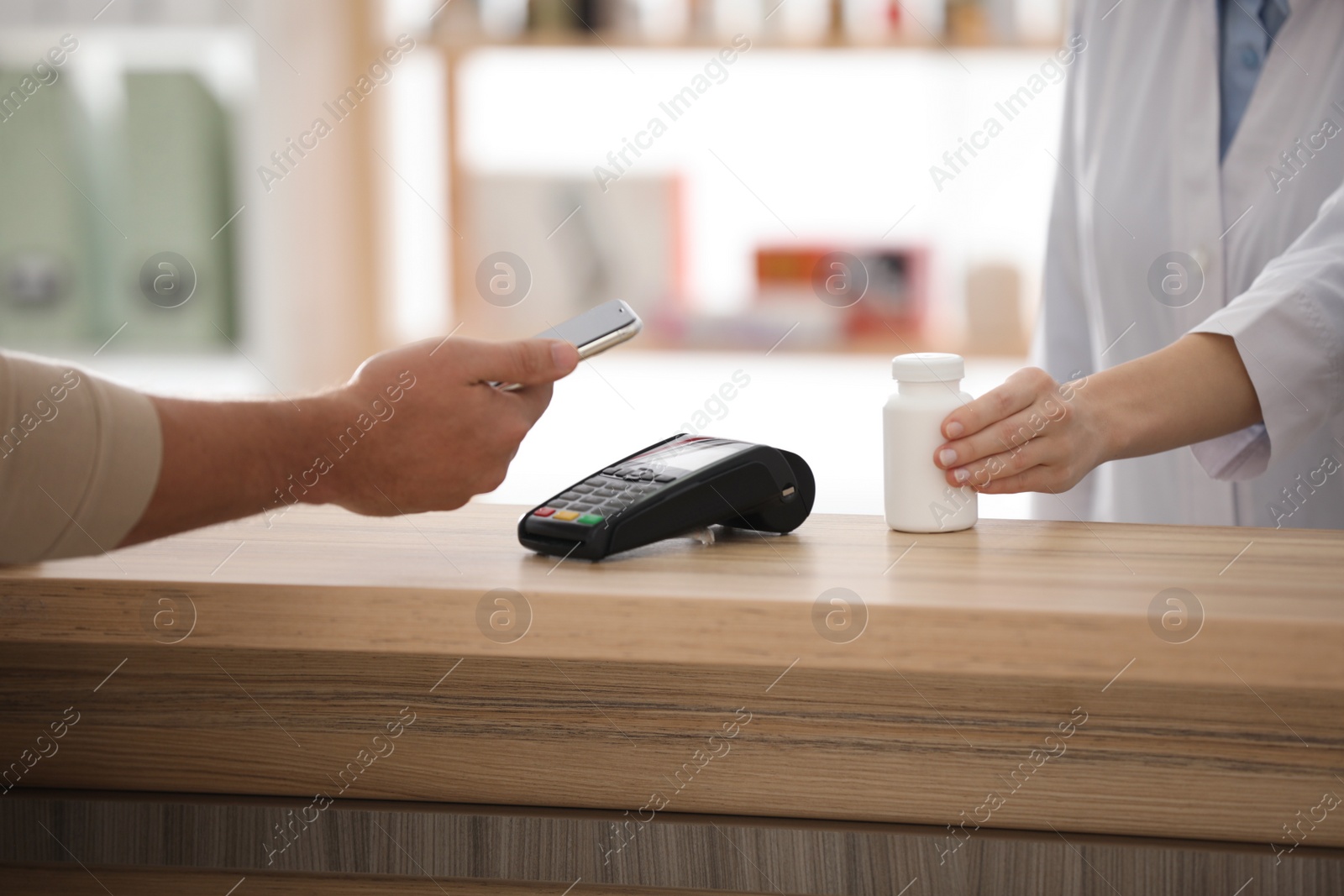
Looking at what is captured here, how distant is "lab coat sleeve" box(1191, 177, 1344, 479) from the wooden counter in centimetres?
17

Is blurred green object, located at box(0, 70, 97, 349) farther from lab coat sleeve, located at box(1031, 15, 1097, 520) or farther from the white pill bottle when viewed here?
the white pill bottle

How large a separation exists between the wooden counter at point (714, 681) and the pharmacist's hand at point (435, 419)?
0.04 meters

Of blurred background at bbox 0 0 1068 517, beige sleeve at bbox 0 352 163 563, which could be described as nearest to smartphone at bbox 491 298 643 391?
beige sleeve at bbox 0 352 163 563

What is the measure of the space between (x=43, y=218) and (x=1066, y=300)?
2373 mm

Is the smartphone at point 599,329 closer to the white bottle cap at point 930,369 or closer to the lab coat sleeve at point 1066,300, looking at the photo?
the white bottle cap at point 930,369

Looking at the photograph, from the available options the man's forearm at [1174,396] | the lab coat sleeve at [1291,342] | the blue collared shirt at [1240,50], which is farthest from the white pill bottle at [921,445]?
the blue collared shirt at [1240,50]

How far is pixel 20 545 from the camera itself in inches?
27.5

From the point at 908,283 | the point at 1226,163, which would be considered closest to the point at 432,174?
the point at 908,283

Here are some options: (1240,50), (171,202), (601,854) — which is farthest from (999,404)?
(171,202)

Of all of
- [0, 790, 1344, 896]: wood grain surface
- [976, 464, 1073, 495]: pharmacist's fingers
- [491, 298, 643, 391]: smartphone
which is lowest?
[0, 790, 1344, 896]: wood grain surface

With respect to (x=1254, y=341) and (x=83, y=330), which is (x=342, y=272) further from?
(x=1254, y=341)

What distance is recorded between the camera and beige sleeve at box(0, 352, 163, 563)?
681 millimetres

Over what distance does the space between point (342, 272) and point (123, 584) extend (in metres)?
1.99

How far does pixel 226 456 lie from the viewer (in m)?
0.75
